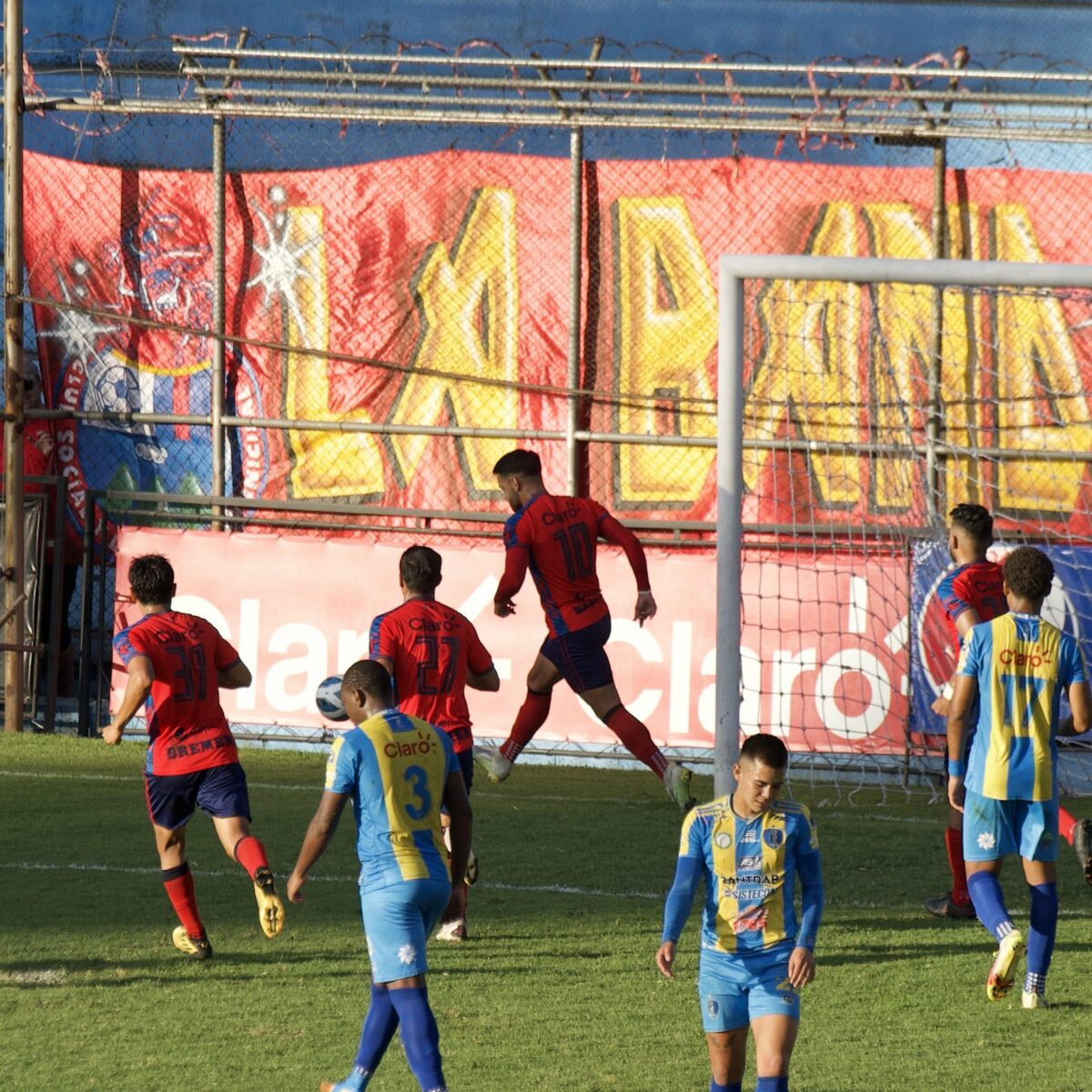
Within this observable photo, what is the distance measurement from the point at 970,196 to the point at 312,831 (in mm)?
10519

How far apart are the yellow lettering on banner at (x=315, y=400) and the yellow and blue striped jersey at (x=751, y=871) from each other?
9.88m

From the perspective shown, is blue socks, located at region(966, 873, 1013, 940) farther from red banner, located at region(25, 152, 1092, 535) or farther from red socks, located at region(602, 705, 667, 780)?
red banner, located at region(25, 152, 1092, 535)

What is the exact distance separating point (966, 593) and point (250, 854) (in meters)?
3.27

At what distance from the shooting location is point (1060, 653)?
644 cm

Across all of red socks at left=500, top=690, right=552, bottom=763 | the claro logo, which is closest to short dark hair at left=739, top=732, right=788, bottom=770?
the claro logo

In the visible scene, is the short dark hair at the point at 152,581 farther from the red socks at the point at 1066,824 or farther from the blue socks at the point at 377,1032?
the red socks at the point at 1066,824

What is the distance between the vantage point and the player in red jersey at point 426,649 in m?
6.98

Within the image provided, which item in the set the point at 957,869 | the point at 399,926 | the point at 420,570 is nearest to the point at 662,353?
the point at 957,869

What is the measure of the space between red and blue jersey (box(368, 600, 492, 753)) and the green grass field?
3.51 feet

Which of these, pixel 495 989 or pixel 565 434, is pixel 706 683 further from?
→ pixel 495 989

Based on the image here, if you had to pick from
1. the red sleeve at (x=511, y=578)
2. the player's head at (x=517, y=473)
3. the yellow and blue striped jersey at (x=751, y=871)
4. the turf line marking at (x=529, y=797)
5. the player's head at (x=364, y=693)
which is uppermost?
the player's head at (x=517, y=473)

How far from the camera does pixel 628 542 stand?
9133 mm

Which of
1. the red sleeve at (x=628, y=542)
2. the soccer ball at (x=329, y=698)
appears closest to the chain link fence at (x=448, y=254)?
the red sleeve at (x=628, y=542)

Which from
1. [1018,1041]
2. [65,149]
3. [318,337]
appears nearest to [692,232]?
[318,337]
